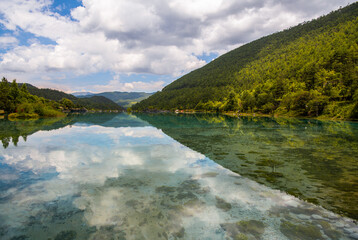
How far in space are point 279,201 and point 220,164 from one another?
6616 mm

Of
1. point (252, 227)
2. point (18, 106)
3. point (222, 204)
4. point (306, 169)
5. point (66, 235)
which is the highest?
point (18, 106)

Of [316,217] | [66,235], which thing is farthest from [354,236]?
[66,235]

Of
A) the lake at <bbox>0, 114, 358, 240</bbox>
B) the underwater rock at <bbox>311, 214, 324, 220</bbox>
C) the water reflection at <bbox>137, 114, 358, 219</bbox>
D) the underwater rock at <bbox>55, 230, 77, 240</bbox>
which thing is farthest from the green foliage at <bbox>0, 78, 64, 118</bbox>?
the underwater rock at <bbox>311, 214, 324, 220</bbox>

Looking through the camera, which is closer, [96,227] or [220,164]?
[96,227]

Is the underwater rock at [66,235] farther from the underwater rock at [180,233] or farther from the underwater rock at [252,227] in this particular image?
the underwater rock at [252,227]

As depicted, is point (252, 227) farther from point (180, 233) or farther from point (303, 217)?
point (180, 233)

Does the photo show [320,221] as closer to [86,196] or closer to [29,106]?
[86,196]

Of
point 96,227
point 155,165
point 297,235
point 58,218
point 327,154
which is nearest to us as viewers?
point 297,235

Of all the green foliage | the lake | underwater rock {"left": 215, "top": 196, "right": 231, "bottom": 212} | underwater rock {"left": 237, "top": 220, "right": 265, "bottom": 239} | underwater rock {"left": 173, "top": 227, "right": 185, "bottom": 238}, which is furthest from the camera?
the green foliage

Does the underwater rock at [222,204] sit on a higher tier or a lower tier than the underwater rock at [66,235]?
lower

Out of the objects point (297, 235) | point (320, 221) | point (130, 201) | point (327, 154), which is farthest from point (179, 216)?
point (327, 154)

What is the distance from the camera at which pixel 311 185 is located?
36.4ft

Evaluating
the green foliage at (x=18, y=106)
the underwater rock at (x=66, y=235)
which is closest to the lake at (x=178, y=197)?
the underwater rock at (x=66, y=235)

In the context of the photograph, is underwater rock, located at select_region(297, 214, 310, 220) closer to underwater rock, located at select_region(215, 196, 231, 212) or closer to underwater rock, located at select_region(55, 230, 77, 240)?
underwater rock, located at select_region(215, 196, 231, 212)
